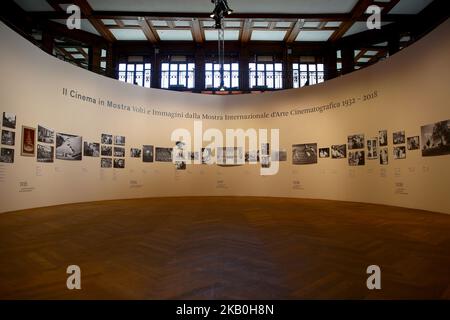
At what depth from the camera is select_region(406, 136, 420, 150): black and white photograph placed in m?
7.13

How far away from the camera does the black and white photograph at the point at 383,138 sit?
815cm

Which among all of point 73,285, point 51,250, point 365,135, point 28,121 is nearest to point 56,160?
point 28,121

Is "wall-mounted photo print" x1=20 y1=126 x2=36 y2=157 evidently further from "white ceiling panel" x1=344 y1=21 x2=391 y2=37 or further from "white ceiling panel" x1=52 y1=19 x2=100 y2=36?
"white ceiling panel" x1=344 y1=21 x2=391 y2=37

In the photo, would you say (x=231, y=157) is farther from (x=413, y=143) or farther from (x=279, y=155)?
(x=413, y=143)

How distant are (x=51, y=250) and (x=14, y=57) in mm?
5999

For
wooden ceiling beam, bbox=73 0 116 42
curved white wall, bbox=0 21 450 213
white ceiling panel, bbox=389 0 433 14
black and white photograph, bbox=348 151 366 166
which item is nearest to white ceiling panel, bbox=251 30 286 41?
curved white wall, bbox=0 21 450 213

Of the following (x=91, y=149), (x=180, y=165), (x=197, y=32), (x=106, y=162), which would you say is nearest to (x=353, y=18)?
(x=197, y=32)

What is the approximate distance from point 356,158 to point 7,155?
393 inches

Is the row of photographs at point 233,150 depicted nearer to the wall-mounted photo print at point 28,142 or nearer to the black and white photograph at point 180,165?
the wall-mounted photo print at point 28,142

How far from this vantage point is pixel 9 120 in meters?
6.51

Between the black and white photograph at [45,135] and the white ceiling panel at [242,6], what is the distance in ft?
19.4

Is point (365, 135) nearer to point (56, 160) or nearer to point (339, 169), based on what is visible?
point (339, 169)

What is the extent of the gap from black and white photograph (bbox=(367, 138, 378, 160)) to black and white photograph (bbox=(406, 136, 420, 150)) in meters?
1.06

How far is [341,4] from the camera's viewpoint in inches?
412
